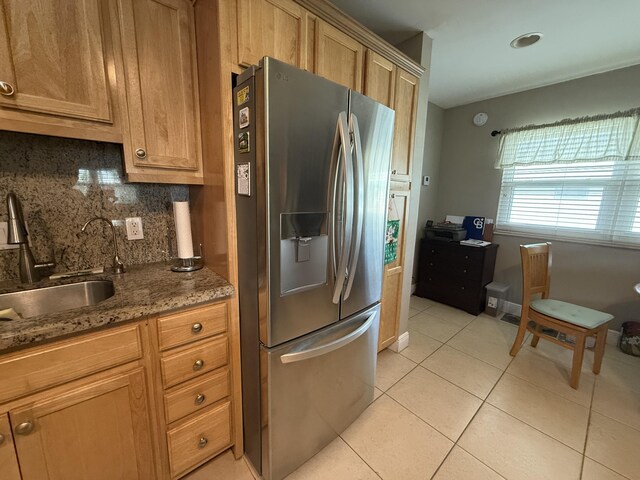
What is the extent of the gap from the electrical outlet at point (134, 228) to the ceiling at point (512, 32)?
5.89 feet

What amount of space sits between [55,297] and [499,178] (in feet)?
13.0

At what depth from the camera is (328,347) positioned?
121cm

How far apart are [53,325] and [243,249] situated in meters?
0.62

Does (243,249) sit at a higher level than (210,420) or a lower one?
higher

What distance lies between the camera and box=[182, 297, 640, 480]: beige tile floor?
129 cm

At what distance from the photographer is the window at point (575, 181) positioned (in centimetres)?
232

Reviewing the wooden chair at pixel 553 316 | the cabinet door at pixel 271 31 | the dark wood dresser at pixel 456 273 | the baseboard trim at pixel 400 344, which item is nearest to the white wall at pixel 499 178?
the dark wood dresser at pixel 456 273

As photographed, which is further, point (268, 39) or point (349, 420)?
point (349, 420)

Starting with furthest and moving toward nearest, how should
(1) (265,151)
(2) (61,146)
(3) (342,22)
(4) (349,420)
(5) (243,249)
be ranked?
(4) (349,420), (3) (342,22), (2) (61,146), (5) (243,249), (1) (265,151)

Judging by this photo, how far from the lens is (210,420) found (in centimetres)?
121

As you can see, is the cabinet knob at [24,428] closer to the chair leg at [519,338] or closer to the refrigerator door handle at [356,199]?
the refrigerator door handle at [356,199]

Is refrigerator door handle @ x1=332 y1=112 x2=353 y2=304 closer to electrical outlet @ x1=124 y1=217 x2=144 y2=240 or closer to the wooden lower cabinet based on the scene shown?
the wooden lower cabinet

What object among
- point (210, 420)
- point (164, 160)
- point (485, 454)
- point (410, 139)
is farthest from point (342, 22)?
point (485, 454)

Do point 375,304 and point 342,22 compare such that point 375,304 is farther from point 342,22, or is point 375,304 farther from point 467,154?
point 467,154
